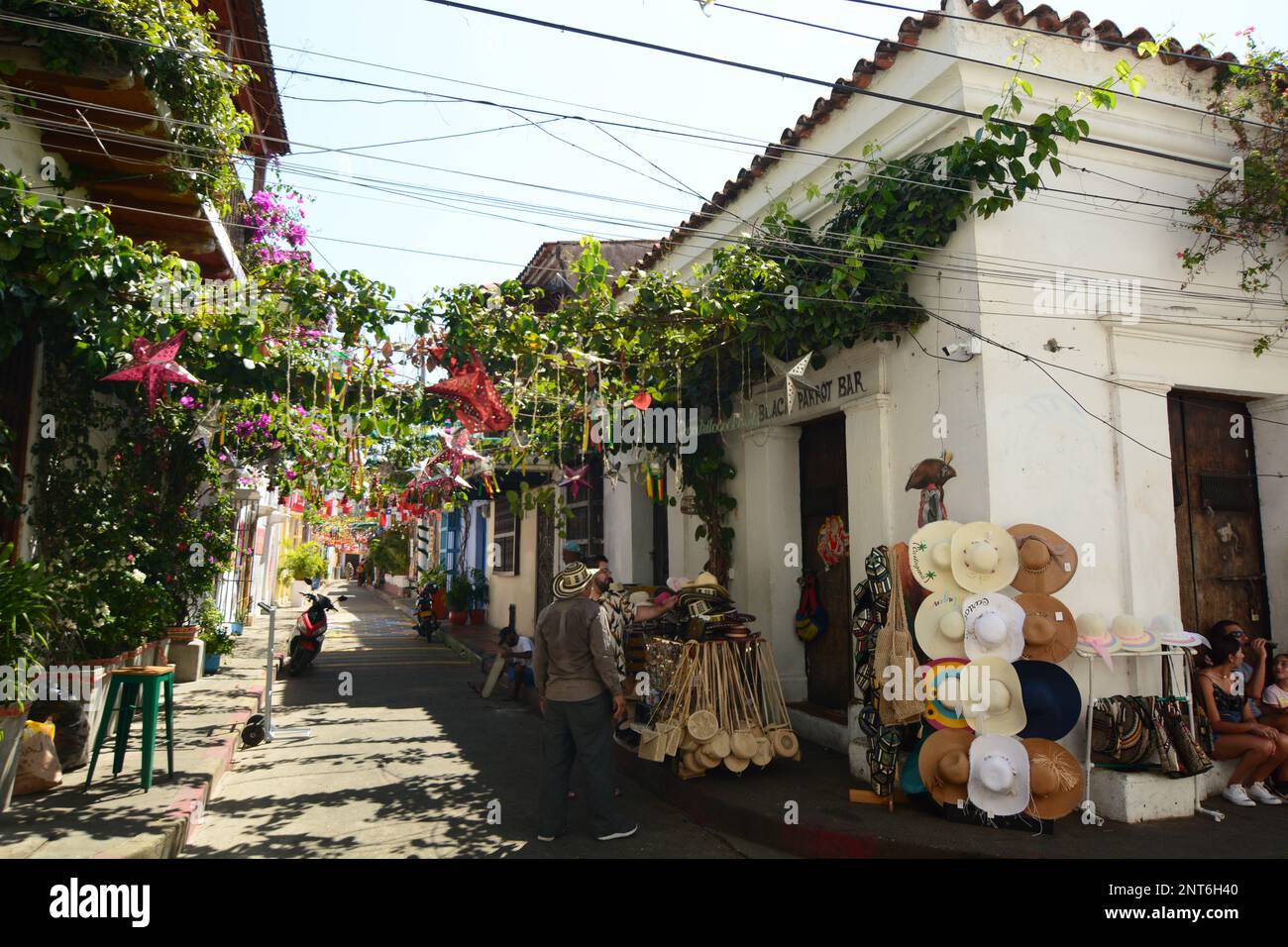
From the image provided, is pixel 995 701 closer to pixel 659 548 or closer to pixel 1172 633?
pixel 1172 633

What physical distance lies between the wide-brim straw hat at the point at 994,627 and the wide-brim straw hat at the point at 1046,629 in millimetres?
70

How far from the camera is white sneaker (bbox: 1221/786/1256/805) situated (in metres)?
5.34

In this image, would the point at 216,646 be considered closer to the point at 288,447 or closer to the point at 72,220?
the point at 288,447

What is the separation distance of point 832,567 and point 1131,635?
8.50 feet

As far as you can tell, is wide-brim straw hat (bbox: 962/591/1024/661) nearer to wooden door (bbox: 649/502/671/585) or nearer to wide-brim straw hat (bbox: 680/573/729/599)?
wide-brim straw hat (bbox: 680/573/729/599)

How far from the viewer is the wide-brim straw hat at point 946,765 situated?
488 cm

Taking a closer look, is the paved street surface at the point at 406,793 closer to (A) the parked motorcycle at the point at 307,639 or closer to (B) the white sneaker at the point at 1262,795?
(A) the parked motorcycle at the point at 307,639

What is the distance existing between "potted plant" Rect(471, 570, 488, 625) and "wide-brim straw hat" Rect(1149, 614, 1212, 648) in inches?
611

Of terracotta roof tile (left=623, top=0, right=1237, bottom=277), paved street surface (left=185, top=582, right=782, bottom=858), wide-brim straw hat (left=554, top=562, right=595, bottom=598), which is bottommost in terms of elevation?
paved street surface (left=185, top=582, right=782, bottom=858)

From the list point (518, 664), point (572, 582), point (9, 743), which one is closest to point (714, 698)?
point (572, 582)

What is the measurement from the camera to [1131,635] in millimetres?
5383

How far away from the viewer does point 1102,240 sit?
6.16m

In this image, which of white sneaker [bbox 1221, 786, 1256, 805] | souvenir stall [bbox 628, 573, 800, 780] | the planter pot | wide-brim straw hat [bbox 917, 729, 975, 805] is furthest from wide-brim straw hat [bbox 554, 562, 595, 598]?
white sneaker [bbox 1221, 786, 1256, 805]
